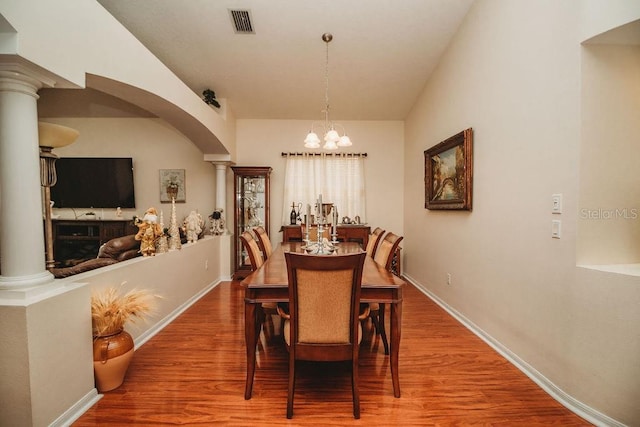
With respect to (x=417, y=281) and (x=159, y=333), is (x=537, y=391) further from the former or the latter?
(x=159, y=333)

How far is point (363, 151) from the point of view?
5.24 metres

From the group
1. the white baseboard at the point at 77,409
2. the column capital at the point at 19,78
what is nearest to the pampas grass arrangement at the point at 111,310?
the white baseboard at the point at 77,409

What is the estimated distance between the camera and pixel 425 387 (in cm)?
194

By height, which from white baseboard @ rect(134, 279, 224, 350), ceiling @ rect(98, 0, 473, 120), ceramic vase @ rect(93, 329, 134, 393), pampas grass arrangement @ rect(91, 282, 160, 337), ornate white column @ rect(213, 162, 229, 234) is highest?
ceiling @ rect(98, 0, 473, 120)

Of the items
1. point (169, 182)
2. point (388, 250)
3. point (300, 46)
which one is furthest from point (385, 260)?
point (169, 182)

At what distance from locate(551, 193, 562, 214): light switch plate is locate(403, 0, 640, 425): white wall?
33mm

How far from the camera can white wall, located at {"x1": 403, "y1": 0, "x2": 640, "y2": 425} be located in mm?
1616

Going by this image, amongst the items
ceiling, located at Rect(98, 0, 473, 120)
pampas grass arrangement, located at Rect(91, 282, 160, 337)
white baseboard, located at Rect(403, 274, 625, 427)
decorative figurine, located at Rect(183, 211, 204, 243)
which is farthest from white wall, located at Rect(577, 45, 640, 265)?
decorative figurine, located at Rect(183, 211, 204, 243)

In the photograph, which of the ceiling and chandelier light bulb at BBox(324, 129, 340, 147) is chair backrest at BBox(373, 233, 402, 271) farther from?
the ceiling

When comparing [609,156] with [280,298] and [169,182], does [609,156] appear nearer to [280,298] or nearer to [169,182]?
[280,298]

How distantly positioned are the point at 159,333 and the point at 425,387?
7.73 ft

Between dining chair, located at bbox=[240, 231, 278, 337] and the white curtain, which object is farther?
the white curtain

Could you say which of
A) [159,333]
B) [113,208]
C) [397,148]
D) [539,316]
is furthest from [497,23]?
[113,208]

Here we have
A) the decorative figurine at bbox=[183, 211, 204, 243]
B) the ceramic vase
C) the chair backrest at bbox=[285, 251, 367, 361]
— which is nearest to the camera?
the chair backrest at bbox=[285, 251, 367, 361]
